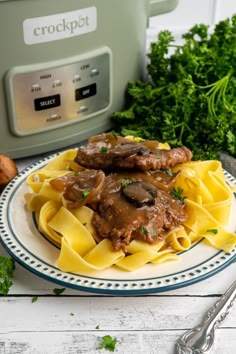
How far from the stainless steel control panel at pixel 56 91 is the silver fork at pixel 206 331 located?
2.04 feet

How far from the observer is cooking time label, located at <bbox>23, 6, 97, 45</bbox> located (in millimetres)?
1303

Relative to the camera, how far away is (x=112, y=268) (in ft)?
3.57

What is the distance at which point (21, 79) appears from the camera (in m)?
1.36

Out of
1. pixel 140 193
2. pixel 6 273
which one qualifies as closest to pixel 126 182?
pixel 140 193

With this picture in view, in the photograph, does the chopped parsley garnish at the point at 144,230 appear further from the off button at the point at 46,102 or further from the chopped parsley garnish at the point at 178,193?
the off button at the point at 46,102

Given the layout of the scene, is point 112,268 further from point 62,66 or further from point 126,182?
point 62,66

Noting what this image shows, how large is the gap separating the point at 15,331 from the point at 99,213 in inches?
10.9

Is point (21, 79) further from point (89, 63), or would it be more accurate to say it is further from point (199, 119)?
point (199, 119)

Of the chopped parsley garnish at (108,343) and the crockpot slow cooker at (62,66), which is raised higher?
the crockpot slow cooker at (62,66)

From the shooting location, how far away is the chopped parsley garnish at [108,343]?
3.25ft

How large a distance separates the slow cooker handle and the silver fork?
90 cm

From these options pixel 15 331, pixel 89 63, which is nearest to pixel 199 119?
pixel 89 63

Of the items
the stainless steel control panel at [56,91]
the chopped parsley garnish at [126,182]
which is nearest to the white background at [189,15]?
the stainless steel control panel at [56,91]

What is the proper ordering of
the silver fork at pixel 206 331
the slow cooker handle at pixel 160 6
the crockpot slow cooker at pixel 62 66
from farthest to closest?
the slow cooker handle at pixel 160 6, the crockpot slow cooker at pixel 62 66, the silver fork at pixel 206 331
